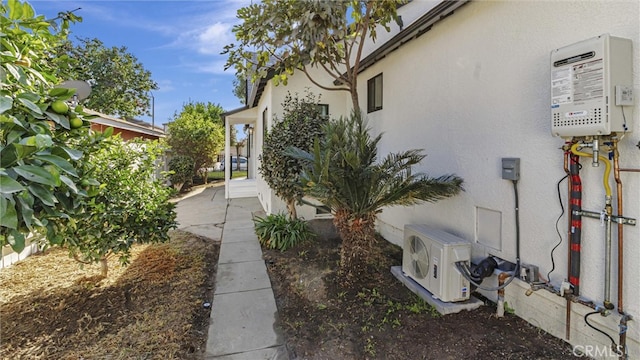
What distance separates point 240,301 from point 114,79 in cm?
2375

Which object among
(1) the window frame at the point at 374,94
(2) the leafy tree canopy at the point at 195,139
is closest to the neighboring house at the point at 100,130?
(2) the leafy tree canopy at the point at 195,139

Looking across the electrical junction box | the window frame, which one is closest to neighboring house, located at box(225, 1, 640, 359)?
the electrical junction box

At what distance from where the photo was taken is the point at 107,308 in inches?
161

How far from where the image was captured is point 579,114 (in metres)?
2.70

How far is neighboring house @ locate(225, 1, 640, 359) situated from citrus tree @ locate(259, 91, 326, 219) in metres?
2.41

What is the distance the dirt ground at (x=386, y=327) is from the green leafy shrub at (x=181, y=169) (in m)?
12.8

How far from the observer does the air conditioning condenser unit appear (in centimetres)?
382

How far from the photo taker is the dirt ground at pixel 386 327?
10.3 ft

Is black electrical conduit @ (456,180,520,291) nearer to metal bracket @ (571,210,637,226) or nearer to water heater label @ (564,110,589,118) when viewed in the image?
metal bracket @ (571,210,637,226)

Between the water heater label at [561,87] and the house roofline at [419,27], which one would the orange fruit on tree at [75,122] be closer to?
the water heater label at [561,87]

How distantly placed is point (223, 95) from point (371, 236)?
2582 cm


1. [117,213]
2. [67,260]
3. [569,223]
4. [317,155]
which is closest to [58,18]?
[117,213]

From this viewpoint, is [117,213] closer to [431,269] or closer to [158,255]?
[158,255]

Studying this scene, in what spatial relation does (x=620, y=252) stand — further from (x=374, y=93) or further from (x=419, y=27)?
(x=374, y=93)
